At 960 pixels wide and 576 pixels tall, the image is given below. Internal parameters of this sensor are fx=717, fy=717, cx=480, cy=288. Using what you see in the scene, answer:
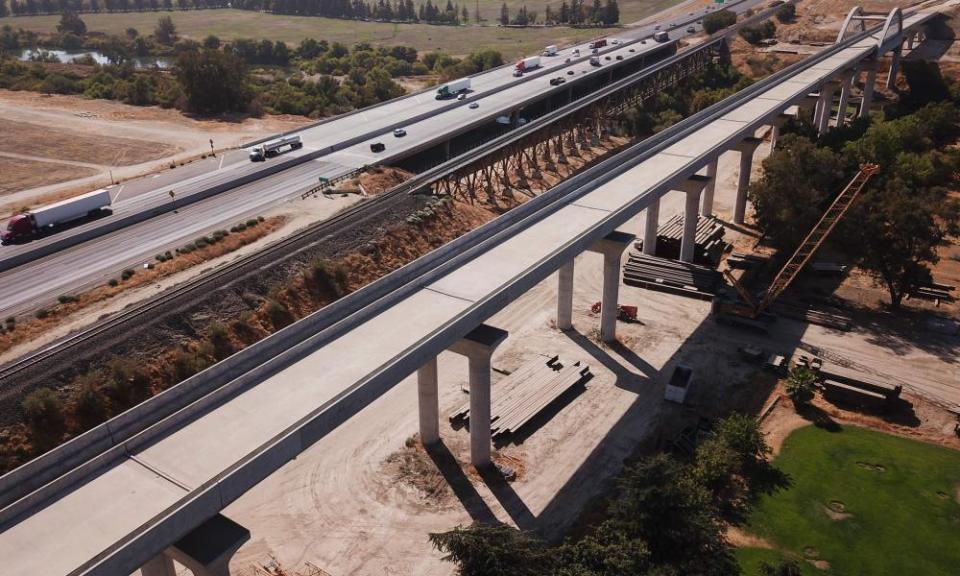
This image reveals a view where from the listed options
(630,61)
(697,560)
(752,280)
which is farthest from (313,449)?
(630,61)

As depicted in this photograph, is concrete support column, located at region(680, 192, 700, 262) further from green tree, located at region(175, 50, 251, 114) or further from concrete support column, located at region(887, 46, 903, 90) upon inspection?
concrete support column, located at region(887, 46, 903, 90)

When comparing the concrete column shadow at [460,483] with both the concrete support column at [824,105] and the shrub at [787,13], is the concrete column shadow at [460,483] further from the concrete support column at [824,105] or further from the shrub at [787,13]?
the shrub at [787,13]

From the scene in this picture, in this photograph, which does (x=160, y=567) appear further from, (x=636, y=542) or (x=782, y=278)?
(x=782, y=278)

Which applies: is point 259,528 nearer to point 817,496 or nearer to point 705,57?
point 817,496

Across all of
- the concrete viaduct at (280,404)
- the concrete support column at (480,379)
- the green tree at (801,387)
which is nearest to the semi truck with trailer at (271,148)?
the concrete viaduct at (280,404)

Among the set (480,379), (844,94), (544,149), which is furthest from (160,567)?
(844,94)

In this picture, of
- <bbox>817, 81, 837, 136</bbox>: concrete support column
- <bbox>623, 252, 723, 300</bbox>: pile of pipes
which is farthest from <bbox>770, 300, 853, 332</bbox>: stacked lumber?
<bbox>817, 81, 837, 136</bbox>: concrete support column

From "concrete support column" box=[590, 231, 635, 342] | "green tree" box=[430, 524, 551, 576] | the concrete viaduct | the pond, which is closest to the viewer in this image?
the concrete viaduct
